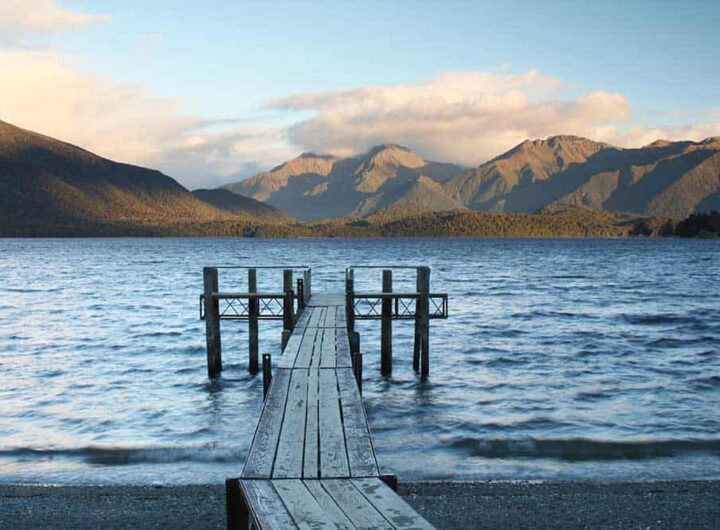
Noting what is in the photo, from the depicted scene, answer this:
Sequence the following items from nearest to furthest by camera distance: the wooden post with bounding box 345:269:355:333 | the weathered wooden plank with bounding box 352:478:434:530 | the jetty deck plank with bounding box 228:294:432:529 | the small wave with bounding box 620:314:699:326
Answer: the weathered wooden plank with bounding box 352:478:434:530, the jetty deck plank with bounding box 228:294:432:529, the wooden post with bounding box 345:269:355:333, the small wave with bounding box 620:314:699:326

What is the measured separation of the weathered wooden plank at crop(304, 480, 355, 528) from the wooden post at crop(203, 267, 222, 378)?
15252 mm

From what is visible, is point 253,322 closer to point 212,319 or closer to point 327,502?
point 212,319

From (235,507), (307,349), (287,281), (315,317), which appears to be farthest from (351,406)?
(287,281)

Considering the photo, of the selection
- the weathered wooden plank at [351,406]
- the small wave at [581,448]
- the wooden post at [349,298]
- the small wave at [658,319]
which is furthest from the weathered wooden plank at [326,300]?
the small wave at [658,319]

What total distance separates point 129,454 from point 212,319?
303 inches

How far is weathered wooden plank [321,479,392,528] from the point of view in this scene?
586cm

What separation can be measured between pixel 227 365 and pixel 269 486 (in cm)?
1989

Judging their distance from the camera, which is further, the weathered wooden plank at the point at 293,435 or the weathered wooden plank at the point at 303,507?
the weathered wooden plank at the point at 293,435

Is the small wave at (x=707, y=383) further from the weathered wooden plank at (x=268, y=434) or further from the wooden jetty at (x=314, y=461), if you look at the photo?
the weathered wooden plank at (x=268, y=434)

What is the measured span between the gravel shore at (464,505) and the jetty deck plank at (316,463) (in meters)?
2.17

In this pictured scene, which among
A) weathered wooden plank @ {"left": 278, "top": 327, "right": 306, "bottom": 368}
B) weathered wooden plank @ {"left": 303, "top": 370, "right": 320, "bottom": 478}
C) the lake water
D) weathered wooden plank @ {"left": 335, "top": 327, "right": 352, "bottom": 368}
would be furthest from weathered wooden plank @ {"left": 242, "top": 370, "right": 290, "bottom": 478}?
the lake water

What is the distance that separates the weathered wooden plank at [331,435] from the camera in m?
7.23

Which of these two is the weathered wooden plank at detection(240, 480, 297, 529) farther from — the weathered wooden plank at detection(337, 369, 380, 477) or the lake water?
the lake water

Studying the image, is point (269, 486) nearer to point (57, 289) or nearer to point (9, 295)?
point (9, 295)
